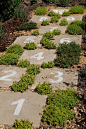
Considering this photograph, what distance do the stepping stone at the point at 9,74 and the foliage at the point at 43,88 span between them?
0.72 m

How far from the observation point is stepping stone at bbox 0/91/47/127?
14.0ft

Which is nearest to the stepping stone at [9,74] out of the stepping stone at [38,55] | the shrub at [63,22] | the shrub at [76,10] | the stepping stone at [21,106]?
the stepping stone at [21,106]

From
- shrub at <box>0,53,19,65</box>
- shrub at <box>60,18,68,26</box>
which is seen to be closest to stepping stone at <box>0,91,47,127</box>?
shrub at <box>0,53,19,65</box>

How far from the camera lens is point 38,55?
6.49 meters

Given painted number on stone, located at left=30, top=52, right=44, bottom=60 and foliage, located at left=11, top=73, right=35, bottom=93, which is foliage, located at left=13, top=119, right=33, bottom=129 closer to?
foliage, located at left=11, top=73, right=35, bottom=93

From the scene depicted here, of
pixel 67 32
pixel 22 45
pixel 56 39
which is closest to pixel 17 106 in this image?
pixel 22 45

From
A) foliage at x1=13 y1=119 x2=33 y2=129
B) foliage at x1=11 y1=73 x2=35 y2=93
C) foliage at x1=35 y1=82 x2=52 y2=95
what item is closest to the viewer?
foliage at x1=13 y1=119 x2=33 y2=129

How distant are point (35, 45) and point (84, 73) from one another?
6.88 ft

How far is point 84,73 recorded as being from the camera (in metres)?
5.44

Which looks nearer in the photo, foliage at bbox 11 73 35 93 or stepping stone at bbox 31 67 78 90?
foliage at bbox 11 73 35 93

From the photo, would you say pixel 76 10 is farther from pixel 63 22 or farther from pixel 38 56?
pixel 38 56

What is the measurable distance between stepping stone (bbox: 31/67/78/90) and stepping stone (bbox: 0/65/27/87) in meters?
0.49

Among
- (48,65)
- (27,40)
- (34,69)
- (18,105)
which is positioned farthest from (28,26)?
(18,105)

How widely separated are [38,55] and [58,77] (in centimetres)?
129
